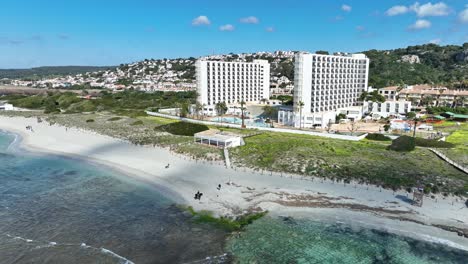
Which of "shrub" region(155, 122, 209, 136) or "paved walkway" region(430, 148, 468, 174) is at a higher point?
"shrub" region(155, 122, 209, 136)

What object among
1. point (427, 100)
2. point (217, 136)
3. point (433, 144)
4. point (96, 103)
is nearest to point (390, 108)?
point (427, 100)

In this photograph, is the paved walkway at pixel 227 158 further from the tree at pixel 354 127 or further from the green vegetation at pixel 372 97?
the green vegetation at pixel 372 97

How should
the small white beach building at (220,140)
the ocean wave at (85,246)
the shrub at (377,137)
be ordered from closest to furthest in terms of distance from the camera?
the ocean wave at (85,246)
the small white beach building at (220,140)
the shrub at (377,137)

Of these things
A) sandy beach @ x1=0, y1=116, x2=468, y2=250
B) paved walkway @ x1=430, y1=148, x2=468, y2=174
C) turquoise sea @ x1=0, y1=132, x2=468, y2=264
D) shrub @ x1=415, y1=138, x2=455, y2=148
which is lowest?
turquoise sea @ x1=0, y1=132, x2=468, y2=264

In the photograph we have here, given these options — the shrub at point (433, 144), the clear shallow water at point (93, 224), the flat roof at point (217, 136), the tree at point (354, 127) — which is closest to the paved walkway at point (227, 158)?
the flat roof at point (217, 136)

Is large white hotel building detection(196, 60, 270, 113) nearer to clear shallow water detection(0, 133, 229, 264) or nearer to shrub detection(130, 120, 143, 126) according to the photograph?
shrub detection(130, 120, 143, 126)

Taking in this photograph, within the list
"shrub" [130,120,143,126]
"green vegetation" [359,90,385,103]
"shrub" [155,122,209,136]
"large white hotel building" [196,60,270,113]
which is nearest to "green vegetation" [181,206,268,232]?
"shrub" [155,122,209,136]
